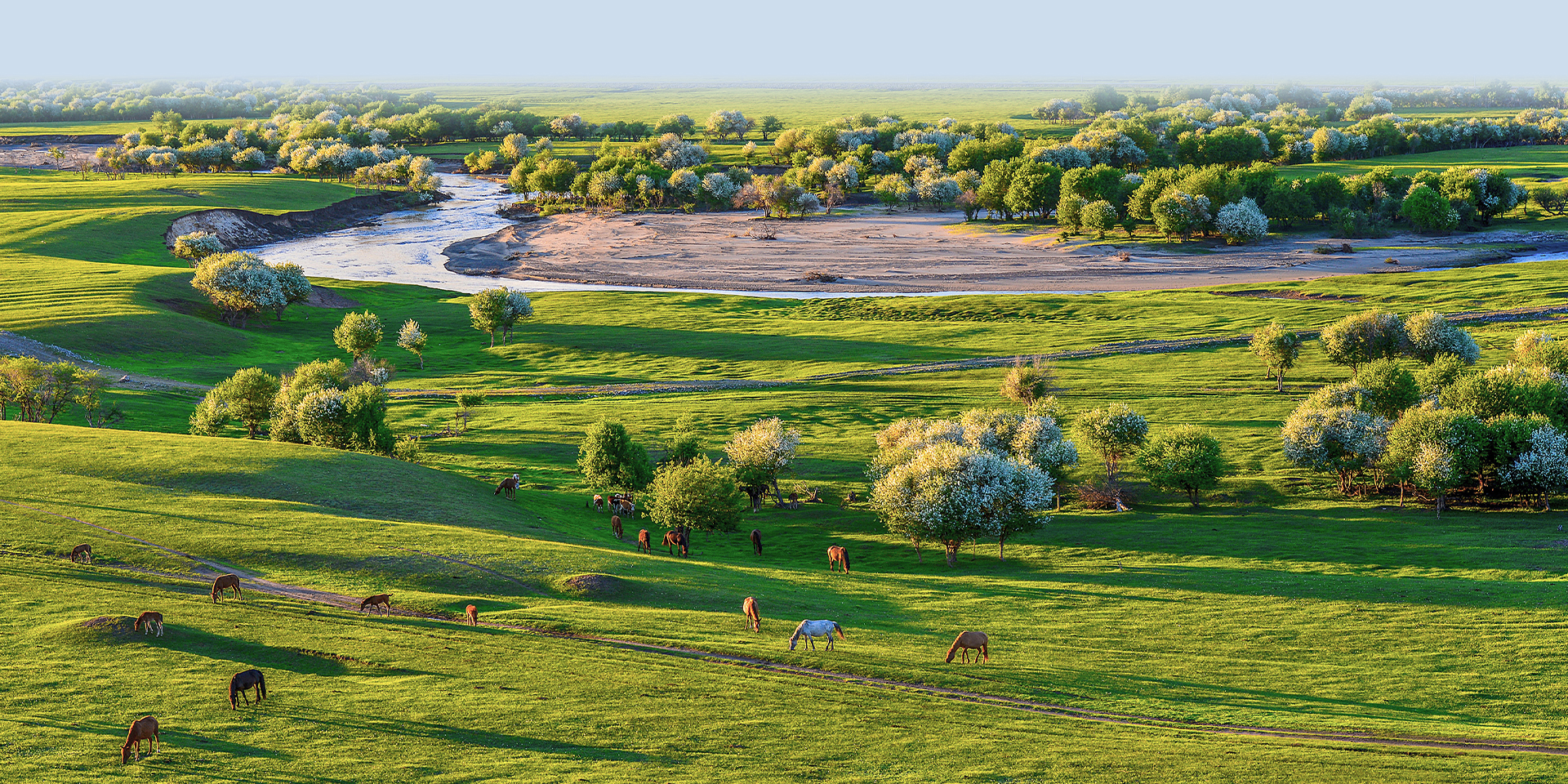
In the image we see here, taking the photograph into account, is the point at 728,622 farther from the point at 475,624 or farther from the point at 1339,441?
the point at 1339,441

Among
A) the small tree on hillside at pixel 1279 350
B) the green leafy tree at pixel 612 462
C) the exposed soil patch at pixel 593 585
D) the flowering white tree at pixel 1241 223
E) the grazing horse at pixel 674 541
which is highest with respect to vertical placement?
the flowering white tree at pixel 1241 223

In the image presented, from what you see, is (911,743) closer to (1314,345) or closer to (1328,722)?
(1328,722)

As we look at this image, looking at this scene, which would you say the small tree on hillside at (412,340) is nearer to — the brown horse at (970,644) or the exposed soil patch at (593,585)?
the exposed soil patch at (593,585)

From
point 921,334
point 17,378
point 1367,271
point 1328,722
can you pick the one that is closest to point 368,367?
point 17,378

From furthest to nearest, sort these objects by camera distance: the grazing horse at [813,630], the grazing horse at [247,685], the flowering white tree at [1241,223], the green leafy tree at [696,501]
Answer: the flowering white tree at [1241,223] < the green leafy tree at [696,501] < the grazing horse at [813,630] < the grazing horse at [247,685]

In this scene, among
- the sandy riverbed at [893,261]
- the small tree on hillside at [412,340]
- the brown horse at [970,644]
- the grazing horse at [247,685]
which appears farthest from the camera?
the sandy riverbed at [893,261]

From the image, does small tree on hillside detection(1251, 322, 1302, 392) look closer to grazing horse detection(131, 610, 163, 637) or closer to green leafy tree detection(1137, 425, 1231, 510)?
green leafy tree detection(1137, 425, 1231, 510)

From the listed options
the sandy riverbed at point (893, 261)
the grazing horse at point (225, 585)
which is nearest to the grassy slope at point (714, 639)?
the grazing horse at point (225, 585)

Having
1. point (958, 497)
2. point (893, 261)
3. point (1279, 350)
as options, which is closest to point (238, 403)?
point (958, 497)
